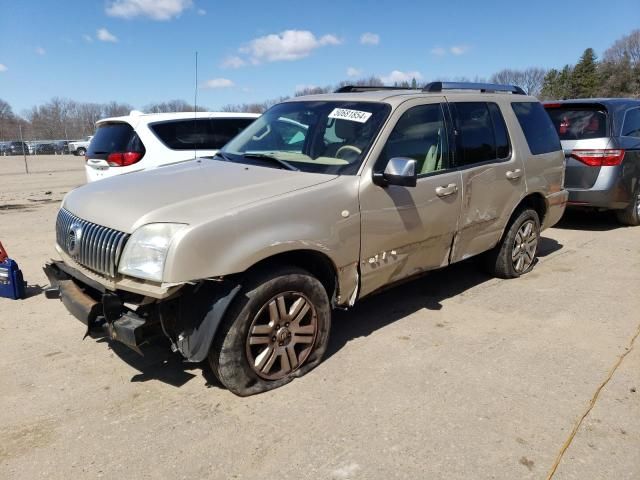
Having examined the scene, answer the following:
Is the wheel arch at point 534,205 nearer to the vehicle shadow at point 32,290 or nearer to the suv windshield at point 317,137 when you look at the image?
the suv windshield at point 317,137

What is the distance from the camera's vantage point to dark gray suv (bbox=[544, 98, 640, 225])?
23.9ft

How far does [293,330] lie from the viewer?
3.33 metres

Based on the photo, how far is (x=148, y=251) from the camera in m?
2.83

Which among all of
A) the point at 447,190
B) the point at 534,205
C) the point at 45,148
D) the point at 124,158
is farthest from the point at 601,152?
the point at 45,148

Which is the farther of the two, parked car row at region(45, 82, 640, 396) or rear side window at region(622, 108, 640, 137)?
rear side window at region(622, 108, 640, 137)

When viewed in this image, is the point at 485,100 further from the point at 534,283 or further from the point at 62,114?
the point at 62,114

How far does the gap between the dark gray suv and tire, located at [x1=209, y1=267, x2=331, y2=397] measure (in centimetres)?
561

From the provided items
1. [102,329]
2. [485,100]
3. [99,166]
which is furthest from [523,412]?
[99,166]

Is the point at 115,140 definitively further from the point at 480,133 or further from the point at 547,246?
the point at 547,246

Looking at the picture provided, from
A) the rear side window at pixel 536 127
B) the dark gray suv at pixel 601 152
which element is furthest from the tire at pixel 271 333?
the dark gray suv at pixel 601 152

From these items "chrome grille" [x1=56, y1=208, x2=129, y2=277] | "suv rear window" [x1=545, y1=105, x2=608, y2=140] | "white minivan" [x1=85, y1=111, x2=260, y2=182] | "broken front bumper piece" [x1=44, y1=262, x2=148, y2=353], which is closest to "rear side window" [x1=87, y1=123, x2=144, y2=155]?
"white minivan" [x1=85, y1=111, x2=260, y2=182]

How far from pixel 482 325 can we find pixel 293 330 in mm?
1854

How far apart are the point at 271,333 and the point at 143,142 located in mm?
4868

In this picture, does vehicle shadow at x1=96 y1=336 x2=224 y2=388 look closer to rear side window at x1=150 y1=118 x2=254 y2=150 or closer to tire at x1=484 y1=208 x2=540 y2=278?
tire at x1=484 y1=208 x2=540 y2=278
